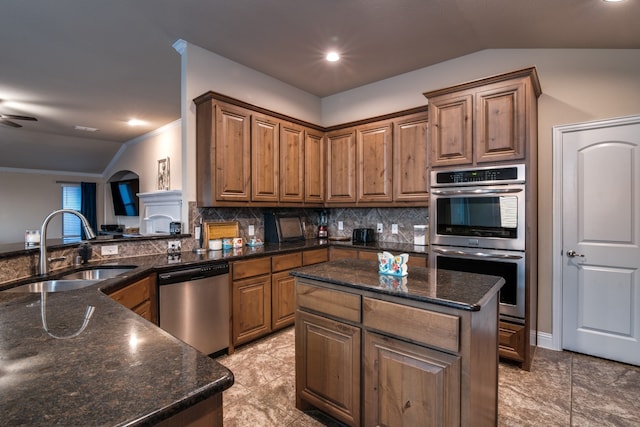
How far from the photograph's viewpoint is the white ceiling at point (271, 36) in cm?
252

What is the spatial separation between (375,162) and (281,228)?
1.46 metres

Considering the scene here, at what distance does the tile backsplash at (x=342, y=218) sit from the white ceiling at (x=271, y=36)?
1.74m

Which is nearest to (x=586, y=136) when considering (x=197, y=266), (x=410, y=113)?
(x=410, y=113)

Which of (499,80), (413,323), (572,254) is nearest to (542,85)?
(499,80)

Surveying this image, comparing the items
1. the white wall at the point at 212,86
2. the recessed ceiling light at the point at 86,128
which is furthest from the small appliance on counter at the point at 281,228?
the recessed ceiling light at the point at 86,128

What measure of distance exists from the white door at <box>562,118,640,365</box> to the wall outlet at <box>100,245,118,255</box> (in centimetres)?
412

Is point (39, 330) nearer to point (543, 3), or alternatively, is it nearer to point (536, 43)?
point (543, 3)

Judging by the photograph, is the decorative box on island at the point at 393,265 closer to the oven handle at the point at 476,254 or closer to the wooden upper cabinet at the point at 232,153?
the oven handle at the point at 476,254

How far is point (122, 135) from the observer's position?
682 centimetres

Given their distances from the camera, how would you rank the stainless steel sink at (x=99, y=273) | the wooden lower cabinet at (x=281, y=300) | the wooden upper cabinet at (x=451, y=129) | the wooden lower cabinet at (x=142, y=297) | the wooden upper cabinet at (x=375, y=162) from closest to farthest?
the wooden lower cabinet at (x=142, y=297), the stainless steel sink at (x=99, y=273), the wooden upper cabinet at (x=451, y=129), the wooden lower cabinet at (x=281, y=300), the wooden upper cabinet at (x=375, y=162)

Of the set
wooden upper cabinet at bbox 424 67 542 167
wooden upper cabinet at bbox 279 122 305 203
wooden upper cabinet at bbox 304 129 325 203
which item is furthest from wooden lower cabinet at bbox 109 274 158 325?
wooden upper cabinet at bbox 424 67 542 167

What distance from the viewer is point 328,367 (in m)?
1.84

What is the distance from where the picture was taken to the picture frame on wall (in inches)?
232

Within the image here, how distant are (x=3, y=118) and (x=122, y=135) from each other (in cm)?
229
